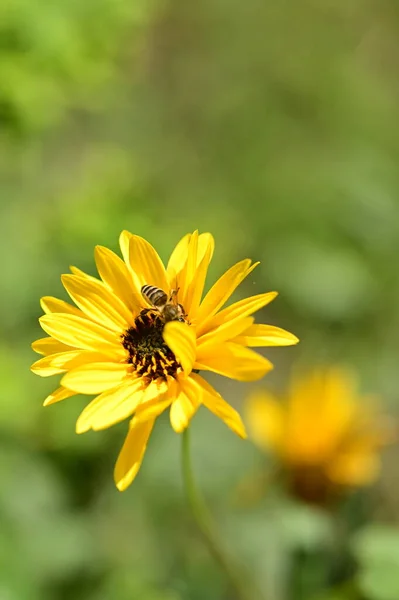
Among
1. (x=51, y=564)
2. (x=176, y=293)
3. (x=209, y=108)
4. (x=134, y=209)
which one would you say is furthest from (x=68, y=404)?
(x=209, y=108)

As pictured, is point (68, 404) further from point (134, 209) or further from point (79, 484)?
point (134, 209)

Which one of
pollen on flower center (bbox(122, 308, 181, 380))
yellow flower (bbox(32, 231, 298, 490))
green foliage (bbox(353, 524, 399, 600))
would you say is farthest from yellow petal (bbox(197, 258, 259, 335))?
green foliage (bbox(353, 524, 399, 600))

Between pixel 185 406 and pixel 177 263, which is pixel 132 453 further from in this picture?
pixel 177 263

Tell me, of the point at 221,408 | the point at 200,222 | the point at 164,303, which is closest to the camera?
the point at 221,408

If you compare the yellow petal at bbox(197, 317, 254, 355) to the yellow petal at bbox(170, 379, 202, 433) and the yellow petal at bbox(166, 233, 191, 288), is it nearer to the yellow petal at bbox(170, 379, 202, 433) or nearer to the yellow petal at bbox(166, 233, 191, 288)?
the yellow petal at bbox(170, 379, 202, 433)

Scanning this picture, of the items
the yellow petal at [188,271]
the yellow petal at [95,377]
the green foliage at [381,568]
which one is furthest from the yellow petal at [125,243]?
the green foliage at [381,568]

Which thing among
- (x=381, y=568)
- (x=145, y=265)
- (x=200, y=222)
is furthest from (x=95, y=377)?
(x=200, y=222)
